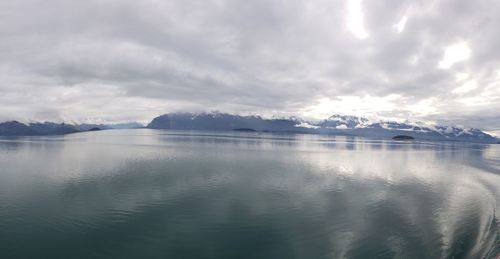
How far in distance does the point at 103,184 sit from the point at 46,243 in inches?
1252

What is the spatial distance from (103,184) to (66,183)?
9556 mm

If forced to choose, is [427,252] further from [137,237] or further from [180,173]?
[180,173]

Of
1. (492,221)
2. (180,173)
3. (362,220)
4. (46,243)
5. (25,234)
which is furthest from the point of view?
(180,173)

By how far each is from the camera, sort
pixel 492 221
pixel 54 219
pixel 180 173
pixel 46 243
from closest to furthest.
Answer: pixel 46 243 < pixel 54 219 < pixel 492 221 < pixel 180 173

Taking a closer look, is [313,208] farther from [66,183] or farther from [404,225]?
[66,183]

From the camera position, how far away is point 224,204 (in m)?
53.2

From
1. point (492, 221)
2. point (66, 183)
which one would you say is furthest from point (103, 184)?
point (492, 221)

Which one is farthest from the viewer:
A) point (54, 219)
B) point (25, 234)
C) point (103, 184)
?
point (103, 184)

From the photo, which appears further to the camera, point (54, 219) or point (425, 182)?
point (425, 182)

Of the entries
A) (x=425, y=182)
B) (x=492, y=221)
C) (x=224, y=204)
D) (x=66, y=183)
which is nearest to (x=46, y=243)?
(x=224, y=204)

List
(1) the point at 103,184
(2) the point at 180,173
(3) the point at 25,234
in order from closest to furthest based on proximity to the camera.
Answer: (3) the point at 25,234 → (1) the point at 103,184 → (2) the point at 180,173

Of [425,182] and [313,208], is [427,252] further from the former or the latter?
[425,182]

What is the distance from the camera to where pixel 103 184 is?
2635 inches

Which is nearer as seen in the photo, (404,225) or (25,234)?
(25,234)
